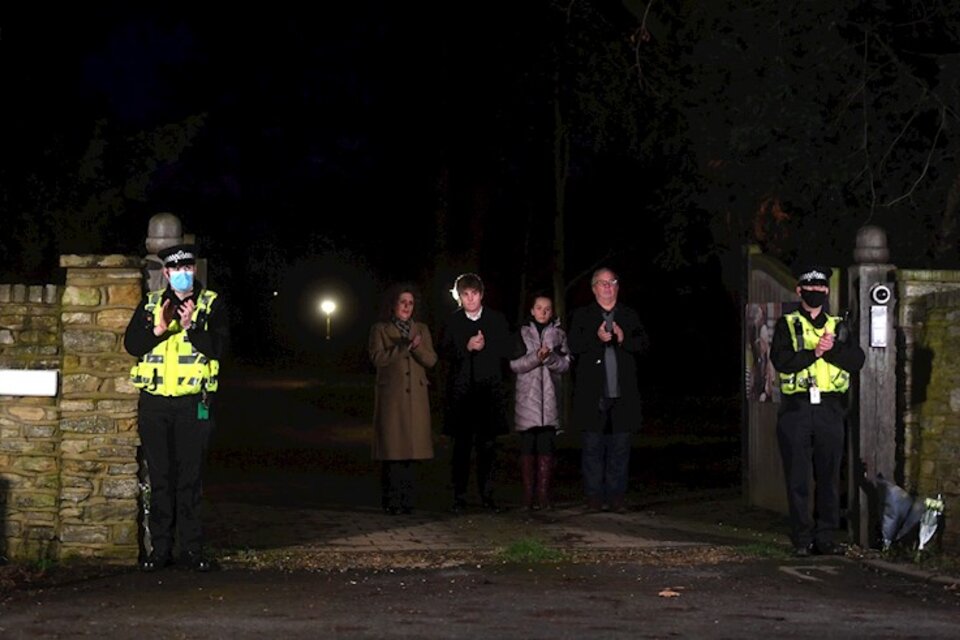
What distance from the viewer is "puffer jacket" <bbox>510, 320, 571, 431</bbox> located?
48.0 feet

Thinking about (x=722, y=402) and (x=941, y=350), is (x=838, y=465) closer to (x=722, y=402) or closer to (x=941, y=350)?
(x=941, y=350)

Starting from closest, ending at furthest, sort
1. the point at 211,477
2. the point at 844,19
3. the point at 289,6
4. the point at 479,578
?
the point at 479,578, the point at 844,19, the point at 211,477, the point at 289,6

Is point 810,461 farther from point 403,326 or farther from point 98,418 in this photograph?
point 98,418

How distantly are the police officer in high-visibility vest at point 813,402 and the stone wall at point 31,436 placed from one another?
14.7 ft

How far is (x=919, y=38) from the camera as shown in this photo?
59.6ft

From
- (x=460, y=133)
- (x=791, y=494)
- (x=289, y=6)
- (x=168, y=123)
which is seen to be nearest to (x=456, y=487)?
(x=791, y=494)

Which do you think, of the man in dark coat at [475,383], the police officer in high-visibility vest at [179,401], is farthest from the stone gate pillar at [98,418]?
the man in dark coat at [475,383]

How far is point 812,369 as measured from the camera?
12.0 meters

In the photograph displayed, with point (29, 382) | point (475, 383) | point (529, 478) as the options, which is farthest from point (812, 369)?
point (29, 382)

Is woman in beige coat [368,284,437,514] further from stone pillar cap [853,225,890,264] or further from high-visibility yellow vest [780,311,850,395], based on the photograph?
stone pillar cap [853,225,890,264]

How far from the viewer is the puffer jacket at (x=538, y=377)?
1462 cm

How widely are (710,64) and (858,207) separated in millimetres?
1986

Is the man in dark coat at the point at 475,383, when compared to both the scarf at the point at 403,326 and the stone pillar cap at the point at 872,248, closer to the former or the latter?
the scarf at the point at 403,326

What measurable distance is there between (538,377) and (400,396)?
1.08 meters
